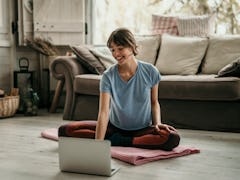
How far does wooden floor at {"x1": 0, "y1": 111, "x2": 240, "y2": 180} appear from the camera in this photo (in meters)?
2.06

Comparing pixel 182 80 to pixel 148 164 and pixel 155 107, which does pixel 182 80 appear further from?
pixel 148 164

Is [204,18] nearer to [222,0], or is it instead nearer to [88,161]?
[222,0]

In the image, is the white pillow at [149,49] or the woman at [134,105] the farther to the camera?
the white pillow at [149,49]

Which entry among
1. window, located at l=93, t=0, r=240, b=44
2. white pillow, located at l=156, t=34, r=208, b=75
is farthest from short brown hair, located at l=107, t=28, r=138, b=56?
window, located at l=93, t=0, r=240, b=44

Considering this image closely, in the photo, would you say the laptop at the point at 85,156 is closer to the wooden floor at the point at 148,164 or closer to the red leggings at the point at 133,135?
the wooden floor at the point at 148,164

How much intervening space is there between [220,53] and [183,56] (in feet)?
1.20

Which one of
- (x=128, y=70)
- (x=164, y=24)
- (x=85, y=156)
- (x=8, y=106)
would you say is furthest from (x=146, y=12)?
(x=85, y=156)

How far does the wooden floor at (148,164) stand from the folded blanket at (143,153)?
0.13 feet

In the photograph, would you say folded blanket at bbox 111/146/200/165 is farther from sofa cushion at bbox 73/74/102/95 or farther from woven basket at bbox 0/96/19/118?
woven basket at bbox 0/96/19/118

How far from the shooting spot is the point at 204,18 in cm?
413

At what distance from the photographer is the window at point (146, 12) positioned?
4.48 metres

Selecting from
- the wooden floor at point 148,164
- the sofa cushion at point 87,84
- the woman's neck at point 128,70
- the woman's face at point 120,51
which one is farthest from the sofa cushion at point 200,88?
the woman's face at point 120,51

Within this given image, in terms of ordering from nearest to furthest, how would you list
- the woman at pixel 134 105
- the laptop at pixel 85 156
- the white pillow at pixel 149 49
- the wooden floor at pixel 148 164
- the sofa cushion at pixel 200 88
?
the laptop at pixel 85 156 → the wooden floor at pixel 148 164 → the woman at pixel 134 105 → the sofa cushion at pixel 200 88 → the white pillow at pixel 149 49

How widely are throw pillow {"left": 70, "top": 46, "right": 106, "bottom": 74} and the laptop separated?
185 cm
